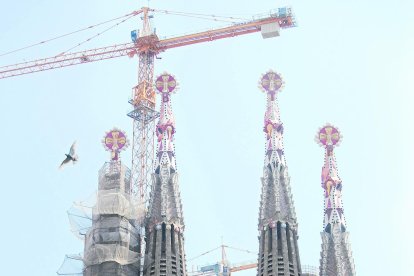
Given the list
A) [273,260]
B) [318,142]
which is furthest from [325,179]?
[273,260]

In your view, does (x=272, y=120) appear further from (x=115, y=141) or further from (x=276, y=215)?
(x=115, y=141)

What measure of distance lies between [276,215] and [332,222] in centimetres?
928

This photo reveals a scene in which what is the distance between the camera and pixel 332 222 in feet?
439

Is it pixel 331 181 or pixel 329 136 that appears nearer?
pixel 331 181

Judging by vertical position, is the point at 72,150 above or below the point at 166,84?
below

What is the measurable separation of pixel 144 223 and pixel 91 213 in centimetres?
717

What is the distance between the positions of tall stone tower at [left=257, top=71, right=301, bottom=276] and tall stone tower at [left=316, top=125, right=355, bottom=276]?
219 inches

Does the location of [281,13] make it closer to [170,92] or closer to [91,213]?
[170,92]

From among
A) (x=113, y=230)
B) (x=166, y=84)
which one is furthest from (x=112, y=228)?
(x=166, y=84)

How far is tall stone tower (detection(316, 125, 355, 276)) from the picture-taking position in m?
130

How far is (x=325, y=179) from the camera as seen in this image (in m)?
138

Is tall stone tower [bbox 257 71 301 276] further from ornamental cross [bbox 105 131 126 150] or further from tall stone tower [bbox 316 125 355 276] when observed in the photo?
ornamental cross [bbox 105 131 126 150]

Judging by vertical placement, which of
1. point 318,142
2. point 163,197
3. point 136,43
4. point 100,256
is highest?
point 136,43

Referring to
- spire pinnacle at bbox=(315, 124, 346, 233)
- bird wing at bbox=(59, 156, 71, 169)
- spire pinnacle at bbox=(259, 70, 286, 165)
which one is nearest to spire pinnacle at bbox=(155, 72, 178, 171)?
spire pinnacle at bbox=(259, 70, 286, 165)
